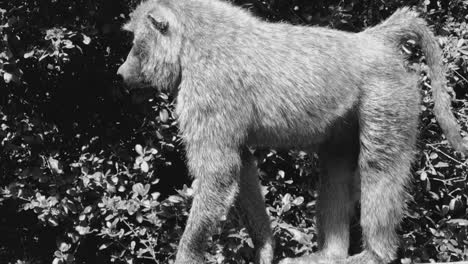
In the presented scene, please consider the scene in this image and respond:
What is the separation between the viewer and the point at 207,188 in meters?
3.94

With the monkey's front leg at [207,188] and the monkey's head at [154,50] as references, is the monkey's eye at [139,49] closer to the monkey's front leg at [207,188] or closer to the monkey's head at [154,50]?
the monkey's head at [154,50]

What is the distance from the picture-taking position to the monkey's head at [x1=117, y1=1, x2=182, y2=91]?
13.5 ft

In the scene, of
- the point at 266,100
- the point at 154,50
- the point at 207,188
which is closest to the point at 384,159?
the point at 266,100

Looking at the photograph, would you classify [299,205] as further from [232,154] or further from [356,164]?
[232,154]

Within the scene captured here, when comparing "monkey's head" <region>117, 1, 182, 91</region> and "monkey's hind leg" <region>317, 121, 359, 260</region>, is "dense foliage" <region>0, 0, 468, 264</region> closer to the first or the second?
"monkey's hind leg" <region>317, 121, 359, 260</region>

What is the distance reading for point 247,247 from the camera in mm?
5062

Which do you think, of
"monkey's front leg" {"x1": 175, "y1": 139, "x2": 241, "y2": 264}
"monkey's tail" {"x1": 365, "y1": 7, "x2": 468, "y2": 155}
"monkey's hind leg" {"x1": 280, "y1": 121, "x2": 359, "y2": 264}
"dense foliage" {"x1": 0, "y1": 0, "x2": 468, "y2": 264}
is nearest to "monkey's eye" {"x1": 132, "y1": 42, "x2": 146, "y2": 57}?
"monkey's front leg" {"x1": 175, "y1": 139, "x2": 241, "y2": 264}

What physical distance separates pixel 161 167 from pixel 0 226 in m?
1.27

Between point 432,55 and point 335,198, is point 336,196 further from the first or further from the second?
point 432,55

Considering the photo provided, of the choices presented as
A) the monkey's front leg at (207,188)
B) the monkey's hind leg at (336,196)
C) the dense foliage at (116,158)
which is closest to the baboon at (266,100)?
the monkey's front leg at (207,188)

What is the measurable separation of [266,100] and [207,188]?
22.0 inches

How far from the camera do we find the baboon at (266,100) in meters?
3.96

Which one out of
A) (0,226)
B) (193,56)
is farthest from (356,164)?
(0,226)

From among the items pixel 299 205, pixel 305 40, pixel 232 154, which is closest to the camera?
pixel 232 154
